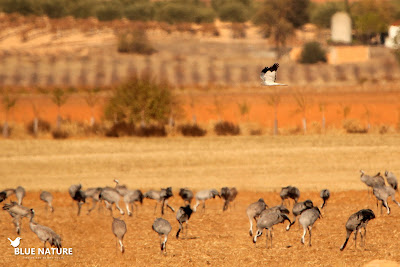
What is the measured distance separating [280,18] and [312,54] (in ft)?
74.0

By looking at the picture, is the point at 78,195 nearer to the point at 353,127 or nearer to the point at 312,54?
the point at 353,127

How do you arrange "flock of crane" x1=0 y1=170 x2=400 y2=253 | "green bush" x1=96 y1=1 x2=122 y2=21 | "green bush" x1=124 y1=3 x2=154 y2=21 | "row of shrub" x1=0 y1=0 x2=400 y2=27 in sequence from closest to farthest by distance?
"flock of crane" x1=0 y1=170 x2=400 y2=253
"row of shrub" x1=0 y1=0 x2=400 y2=27
"green bush" x1=96 y1=1 x2=122 y2=21
"green bush" x1=124 y1=3 x2=154 y2=21

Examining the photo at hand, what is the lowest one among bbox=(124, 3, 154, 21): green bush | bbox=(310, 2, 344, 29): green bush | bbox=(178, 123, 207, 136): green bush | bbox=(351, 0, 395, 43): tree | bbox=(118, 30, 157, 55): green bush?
bbox=(178, 123, 207, 136): green bush

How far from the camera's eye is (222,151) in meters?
38.3

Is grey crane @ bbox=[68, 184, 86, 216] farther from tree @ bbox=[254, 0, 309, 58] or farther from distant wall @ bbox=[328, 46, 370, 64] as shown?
tree @ bbox=[254, 0, 309, 58]

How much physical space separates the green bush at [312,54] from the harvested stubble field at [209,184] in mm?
47525

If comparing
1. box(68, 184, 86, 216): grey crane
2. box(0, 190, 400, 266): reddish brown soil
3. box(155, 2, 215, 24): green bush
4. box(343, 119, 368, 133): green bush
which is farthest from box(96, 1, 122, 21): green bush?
box(68, 184, 86, 216): grey crane

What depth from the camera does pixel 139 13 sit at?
14500 centimetres

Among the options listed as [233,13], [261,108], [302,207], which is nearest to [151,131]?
[261,108]

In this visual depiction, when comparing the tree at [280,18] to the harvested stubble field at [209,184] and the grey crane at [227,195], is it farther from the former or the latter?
the grey crane at [227,195]

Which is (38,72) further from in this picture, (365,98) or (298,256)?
(298,256)

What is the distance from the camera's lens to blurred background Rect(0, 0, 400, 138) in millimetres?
48781

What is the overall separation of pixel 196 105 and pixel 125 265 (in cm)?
4578

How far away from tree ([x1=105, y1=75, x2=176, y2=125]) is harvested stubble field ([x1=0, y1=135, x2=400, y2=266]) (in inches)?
235
